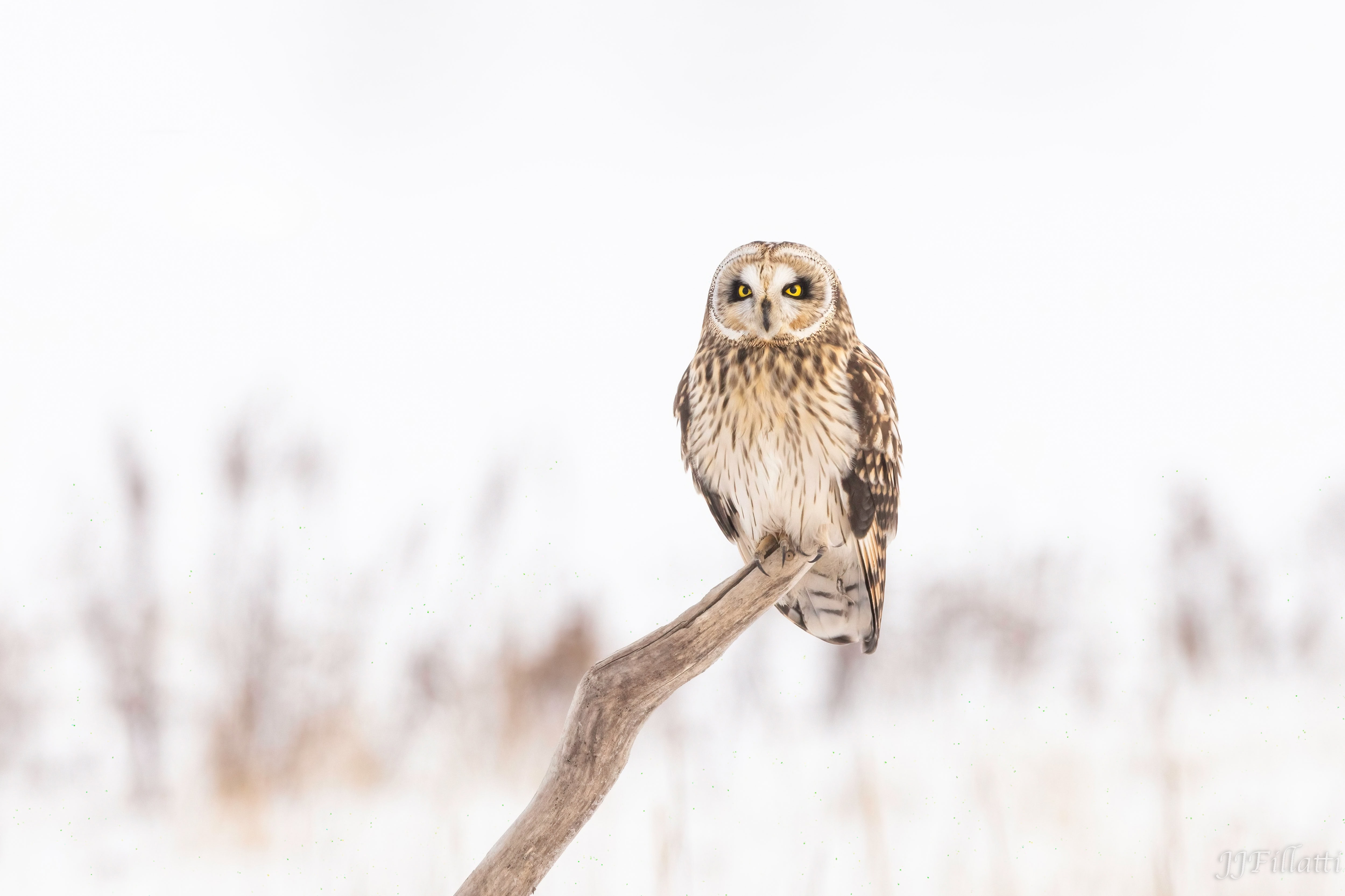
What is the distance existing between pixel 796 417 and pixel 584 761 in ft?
1.82

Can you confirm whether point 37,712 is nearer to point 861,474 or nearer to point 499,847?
point 499,847

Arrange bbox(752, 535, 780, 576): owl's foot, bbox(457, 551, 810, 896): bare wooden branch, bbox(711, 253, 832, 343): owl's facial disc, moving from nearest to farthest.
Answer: bbox(457, 551, 810, 896): bare wooden branch
bbox(711, 253, 832, 343): owl's facial disc
bbox(752, 535, 780, 576): owl's foot

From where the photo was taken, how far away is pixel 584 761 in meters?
1.26

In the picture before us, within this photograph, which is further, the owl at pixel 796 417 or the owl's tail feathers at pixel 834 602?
the owl's tail feathers at pixel 834 602

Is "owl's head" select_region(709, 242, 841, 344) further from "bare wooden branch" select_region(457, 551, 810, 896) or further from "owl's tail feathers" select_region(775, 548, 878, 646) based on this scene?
"bare wooden branch" select_region(457, 551, 810, 896)

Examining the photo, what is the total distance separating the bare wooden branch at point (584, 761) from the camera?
4.10 ft

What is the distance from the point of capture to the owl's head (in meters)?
1.41

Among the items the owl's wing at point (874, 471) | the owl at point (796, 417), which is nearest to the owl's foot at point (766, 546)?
the owl at point (796, 417)

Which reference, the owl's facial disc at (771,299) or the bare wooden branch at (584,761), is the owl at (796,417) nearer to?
the owl's facial disc at (771,299)

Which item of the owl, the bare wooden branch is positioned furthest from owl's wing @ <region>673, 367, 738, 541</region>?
the bare wooden branch

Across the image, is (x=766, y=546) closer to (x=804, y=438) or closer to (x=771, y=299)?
(x=804, y=438)

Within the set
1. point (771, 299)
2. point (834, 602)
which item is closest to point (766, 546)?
point (834, 602)

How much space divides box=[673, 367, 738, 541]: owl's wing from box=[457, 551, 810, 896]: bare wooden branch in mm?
374

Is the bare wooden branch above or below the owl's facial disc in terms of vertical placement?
below
